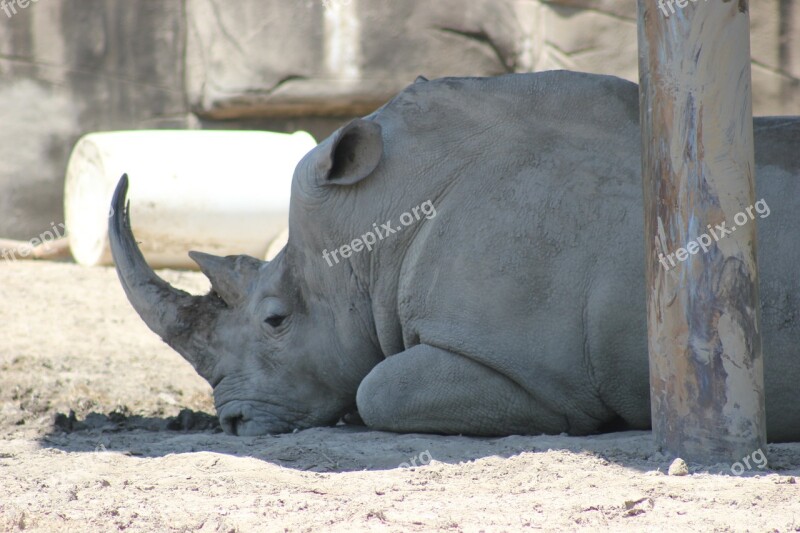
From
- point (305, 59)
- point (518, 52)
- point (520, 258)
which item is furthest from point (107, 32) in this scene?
point (520, 258)

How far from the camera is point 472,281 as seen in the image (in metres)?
4.86

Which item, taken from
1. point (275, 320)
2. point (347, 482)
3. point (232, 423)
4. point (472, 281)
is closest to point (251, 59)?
point (275, 320)

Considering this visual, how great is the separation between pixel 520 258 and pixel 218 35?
7.06m

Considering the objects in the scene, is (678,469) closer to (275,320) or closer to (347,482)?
(347,482)

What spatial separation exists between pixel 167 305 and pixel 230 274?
12.6 inches

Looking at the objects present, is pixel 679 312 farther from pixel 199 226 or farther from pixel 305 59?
pixel 305 59

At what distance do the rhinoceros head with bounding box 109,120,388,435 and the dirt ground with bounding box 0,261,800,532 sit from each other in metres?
0.23

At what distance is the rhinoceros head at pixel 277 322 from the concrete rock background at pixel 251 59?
5801mm

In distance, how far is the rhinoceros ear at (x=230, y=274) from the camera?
5590 mm

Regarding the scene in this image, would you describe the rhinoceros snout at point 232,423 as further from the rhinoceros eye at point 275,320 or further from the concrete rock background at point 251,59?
the concrete rock background at point 251,59

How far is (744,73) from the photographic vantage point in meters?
3.97

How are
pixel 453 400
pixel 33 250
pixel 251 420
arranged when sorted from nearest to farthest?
pixel 453 400
pixel 251 420
pixel 33 250

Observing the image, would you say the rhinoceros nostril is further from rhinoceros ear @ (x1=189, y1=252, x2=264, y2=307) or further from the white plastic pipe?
the white plastic pipe

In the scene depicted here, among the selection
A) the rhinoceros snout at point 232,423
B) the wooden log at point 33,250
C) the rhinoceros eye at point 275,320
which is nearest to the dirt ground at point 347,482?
the rhinoceros snout at point 232,423
